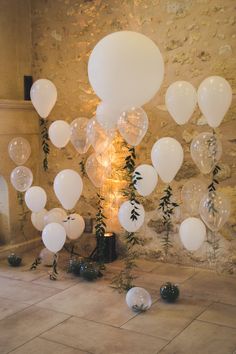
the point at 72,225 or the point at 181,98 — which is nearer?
the point at 181,98

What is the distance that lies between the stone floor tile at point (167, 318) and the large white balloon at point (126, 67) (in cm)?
148

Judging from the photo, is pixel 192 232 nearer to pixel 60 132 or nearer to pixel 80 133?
pixel 80 133

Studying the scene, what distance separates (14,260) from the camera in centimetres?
431

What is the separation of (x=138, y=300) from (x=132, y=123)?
50.1 inches

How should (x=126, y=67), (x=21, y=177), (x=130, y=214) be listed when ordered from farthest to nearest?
(x=21, y=177) < (x=130, y=214) < (x=126, y=67)

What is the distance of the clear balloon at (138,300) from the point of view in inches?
126

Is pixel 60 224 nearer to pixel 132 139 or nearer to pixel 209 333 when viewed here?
pixel 132 139

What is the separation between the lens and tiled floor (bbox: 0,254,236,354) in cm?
273

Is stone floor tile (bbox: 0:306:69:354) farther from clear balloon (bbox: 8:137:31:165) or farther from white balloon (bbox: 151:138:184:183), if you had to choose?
clear balloon (bbox: 8:137:31:165)

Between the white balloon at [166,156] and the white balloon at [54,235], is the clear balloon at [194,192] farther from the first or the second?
the white balloon at [54,235]

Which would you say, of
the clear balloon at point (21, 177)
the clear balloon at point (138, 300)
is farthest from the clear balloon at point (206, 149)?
the clear balloon at point (21, 177)

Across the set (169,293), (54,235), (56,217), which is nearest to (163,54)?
(56,217)

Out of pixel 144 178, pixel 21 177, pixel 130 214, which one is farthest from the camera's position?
pixel 21 177

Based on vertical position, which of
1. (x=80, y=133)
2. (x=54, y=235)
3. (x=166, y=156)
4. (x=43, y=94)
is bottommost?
(x=54, y=235)
